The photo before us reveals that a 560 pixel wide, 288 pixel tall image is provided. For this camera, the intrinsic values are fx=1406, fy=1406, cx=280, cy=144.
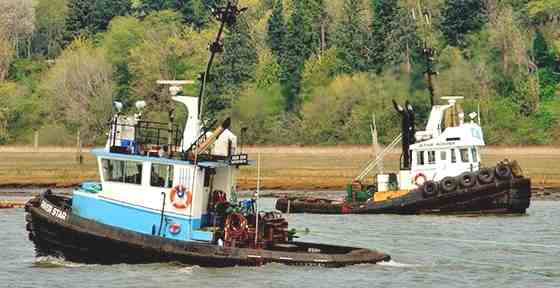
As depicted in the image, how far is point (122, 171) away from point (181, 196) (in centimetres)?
192

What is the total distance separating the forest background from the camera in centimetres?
9025

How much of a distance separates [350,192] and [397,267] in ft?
71.0

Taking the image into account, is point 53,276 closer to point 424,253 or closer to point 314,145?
point 424,253

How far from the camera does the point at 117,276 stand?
3628 centimetres

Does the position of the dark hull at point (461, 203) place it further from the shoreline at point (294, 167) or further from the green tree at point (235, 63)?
the green tree at point (235, 63)

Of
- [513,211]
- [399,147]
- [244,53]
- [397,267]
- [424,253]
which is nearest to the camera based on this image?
[397,267]

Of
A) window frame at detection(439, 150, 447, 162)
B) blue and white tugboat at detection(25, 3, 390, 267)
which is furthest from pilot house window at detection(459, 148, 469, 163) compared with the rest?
blue and white tugboat at detection(25, 3, 390, 267)

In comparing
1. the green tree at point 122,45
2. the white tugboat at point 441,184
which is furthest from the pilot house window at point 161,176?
the green tree at point 122,45

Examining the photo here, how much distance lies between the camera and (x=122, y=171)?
38.4m

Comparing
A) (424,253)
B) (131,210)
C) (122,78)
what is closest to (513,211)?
(424,253)

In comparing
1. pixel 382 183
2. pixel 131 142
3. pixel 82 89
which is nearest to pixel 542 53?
pixel 82 89

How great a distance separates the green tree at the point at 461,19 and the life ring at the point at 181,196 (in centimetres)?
7603

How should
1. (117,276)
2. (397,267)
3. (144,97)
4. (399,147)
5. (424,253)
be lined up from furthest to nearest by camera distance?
(144,97) < (399,147) < (424,253) < (397,267) < (117,276)

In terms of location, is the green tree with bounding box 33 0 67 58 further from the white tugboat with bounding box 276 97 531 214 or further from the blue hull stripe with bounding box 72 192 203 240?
the blue hull stripe with bounding box 72 192 203 240
